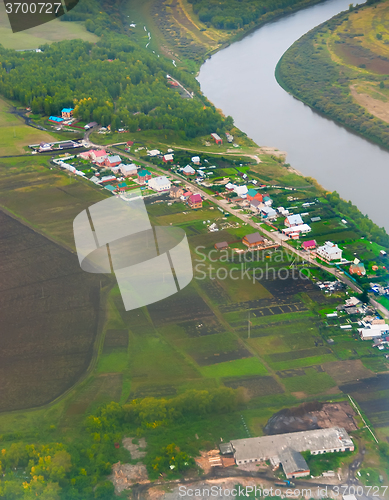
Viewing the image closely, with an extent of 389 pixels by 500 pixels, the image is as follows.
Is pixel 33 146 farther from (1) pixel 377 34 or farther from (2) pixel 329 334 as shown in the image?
(1) pixel 377 34

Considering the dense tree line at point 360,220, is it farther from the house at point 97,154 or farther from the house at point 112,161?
the house at point 97,154

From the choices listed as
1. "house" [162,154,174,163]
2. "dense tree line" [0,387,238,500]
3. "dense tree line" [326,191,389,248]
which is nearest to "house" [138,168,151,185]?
"house" [162,154,174,163]

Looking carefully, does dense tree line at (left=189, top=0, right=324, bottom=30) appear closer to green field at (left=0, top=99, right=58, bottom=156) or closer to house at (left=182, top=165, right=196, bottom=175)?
green field at (left=0, top=99, right=58, bottom=156)

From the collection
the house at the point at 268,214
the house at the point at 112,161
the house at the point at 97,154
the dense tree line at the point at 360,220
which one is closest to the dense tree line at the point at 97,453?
the dense tree line at the point at 360,220

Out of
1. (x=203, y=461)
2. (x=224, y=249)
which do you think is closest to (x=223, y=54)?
(x=224, y=249)

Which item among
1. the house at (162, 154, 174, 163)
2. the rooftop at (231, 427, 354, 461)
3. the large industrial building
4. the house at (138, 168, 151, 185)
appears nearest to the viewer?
the large industrial building
